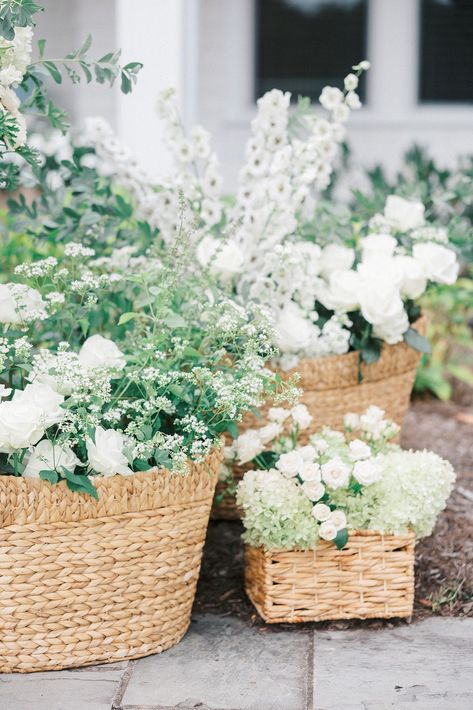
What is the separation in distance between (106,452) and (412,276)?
106cm

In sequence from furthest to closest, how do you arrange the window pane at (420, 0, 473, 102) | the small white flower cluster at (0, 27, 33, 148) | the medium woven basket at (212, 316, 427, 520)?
the window pane at (420, 0, 473, 102)
the medium woven basket at (212, 316, 427, 520)
the small white flower cluster at (0, 27, 33, 148)

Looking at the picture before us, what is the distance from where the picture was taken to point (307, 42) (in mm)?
6699

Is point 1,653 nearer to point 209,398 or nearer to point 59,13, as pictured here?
point 209,398

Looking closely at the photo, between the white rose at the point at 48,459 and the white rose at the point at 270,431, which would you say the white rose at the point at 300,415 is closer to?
the white rose at the point at 270,431

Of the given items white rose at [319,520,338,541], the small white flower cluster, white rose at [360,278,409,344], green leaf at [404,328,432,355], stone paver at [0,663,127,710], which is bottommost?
stone paver at [0,663,127,710]

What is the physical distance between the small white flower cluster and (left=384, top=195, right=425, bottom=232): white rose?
1214 mm

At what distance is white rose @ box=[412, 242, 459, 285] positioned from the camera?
240 centimetres

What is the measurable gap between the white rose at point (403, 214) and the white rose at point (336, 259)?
25cm

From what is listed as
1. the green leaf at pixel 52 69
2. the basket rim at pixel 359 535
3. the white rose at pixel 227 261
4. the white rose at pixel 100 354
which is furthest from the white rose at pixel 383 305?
the green leaf at pixel 52 69

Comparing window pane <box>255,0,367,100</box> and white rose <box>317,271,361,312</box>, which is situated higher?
window pane <box>255,0,367,100</box>

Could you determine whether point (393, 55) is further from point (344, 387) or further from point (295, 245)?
point (344, 387)

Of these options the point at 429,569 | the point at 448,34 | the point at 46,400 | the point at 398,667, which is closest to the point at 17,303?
the point at 46,400

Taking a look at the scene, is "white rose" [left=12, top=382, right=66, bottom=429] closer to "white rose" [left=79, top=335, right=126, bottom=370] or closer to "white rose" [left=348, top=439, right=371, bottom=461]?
"white rose" [left=79, top=335, right=126, bottom=370]

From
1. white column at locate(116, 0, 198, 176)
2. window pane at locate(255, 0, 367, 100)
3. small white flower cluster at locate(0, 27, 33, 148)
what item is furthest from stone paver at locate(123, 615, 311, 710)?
window pane at locate(255, 0, 367, 100)
